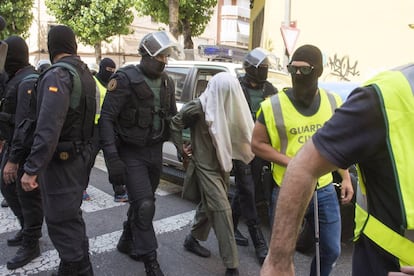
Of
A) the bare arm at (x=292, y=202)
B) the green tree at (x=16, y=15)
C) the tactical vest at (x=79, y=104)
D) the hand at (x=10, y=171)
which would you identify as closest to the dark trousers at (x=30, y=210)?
the hand at (x=10, y=171)

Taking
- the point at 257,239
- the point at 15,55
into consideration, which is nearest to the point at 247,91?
the point at 257,239

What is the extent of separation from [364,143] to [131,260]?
2.98 meters

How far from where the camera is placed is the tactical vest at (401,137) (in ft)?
3.78

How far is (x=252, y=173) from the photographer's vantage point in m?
4.04

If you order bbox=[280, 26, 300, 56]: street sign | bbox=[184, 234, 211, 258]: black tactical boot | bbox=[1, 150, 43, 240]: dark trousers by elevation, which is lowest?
bbox=[184, 234, 211, 258]: black tactical boot

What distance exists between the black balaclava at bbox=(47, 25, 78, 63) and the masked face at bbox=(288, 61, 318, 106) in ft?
5.37

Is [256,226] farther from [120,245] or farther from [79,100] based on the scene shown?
[79,100]

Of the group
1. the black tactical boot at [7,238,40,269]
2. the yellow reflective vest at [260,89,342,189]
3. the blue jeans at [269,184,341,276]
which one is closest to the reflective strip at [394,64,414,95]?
the yellow reflective vest at [260,89,342,189]

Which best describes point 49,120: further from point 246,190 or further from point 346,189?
point 346,189

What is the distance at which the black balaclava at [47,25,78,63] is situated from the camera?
3.00m

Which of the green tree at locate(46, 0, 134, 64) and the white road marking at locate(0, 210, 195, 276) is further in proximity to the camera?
the green tree at locate(46, 0, 134, 64)

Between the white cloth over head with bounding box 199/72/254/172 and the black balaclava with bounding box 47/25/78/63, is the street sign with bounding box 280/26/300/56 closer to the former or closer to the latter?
the white cloth over head with bounding box 199/72/254/172

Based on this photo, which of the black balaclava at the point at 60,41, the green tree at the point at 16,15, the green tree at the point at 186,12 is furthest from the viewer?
the green tree at the point at 16,15

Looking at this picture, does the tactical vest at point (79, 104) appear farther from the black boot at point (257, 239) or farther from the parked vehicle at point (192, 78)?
the parked vehicle at point (192, 78)
